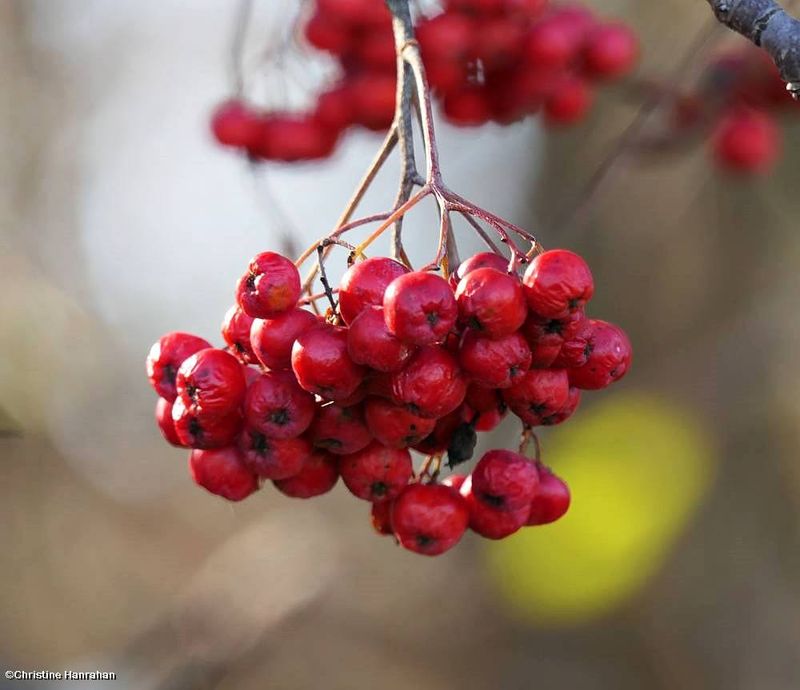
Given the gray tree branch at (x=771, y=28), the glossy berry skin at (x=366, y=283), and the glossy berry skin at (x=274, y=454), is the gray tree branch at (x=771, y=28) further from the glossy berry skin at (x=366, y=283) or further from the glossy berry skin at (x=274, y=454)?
the glossy berry skin at (x=274, y=454)

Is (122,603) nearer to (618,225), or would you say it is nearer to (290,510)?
(290,510)

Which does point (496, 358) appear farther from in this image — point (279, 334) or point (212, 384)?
point (212, 384)

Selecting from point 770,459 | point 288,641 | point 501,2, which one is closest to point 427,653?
point 288,641

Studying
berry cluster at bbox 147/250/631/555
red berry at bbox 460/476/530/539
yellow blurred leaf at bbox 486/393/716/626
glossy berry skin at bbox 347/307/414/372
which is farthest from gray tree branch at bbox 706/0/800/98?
yellow blurred leaf at bbox 486/393/716/626

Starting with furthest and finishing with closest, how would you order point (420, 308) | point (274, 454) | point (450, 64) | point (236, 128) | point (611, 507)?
1. point (611, 507)
2. point (236, 128)
3. point (450, 64)
4. point (274, 454)
5. point (420, 308)

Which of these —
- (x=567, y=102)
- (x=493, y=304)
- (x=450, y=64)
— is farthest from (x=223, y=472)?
(x=567, y=102)

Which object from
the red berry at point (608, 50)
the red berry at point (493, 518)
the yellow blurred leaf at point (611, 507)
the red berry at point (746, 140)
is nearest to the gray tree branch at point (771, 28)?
the red berry at point (493, 518)
